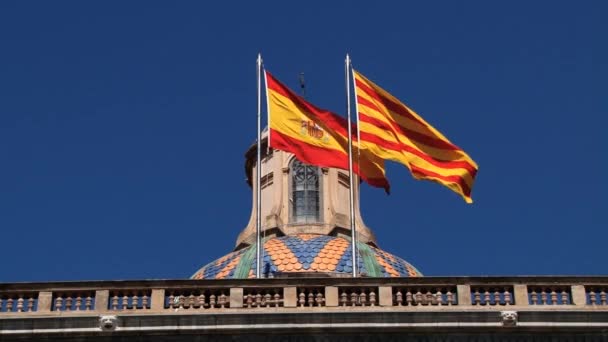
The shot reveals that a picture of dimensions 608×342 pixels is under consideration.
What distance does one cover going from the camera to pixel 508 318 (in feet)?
89.0

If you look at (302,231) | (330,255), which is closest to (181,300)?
(330,255)

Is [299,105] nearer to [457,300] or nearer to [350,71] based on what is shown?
[350,71]

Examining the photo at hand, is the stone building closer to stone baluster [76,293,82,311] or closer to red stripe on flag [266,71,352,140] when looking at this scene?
stone baluster [76,293,82,311]

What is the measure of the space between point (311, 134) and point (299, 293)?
24.1ft

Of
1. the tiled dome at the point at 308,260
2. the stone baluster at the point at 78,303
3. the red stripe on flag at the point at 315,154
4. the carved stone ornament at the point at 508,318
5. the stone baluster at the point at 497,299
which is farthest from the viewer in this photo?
the tiled dome at the point at 308,260

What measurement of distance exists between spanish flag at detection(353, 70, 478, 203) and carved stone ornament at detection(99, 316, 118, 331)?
Result: 335 inches

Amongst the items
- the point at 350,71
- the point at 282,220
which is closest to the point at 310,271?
the point at 282,220

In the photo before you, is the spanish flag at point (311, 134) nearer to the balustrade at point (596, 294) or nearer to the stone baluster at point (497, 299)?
the stone baluster at point (497, 299)

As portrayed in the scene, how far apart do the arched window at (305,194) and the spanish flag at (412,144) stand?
702 inches

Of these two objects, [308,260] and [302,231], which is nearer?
[308,260]

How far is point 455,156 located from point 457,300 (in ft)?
22.7

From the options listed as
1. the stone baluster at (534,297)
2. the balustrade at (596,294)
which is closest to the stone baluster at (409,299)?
the stone baluster at (534,297)

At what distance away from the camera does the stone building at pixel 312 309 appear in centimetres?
2719

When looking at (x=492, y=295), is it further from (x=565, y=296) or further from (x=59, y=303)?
(x=59, y=303)
